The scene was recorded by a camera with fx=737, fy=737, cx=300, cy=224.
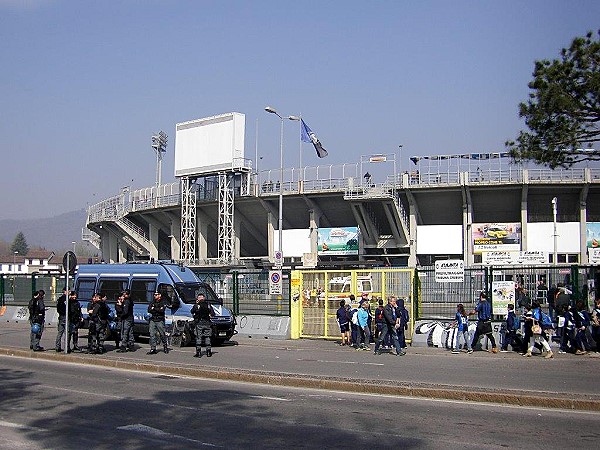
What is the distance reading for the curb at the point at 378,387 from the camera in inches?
478

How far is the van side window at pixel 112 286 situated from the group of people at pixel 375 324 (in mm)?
7656

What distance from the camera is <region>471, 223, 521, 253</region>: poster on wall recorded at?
61.9 metres

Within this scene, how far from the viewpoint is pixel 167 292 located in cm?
2412

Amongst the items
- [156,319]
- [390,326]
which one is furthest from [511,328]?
[156,319]

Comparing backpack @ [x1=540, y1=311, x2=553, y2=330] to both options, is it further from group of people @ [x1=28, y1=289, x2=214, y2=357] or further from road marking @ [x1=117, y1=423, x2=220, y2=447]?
road marking @ [x1=117, y1=423, x2=220, y2=447]

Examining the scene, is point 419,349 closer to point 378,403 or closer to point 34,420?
point 378,403

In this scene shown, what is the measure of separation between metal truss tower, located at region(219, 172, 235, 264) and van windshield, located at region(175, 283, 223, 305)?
4083 centimetres

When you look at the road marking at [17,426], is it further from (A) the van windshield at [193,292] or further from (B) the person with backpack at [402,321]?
(A) the van windshield at [193,292]

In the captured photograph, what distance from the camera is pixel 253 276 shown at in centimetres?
2838

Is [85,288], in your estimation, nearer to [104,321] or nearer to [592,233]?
[104,321]

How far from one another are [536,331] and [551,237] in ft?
139

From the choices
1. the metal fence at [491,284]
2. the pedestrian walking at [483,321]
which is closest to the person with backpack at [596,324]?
the metal fence at [491,284]

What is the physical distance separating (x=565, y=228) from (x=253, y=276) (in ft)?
133

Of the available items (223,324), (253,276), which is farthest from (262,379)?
(253,276)
